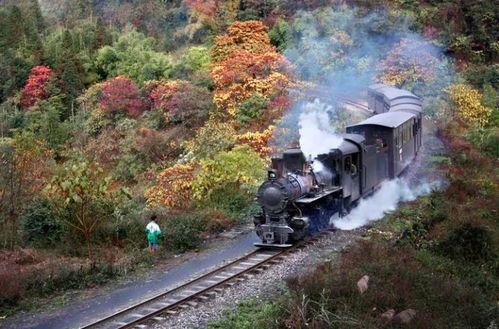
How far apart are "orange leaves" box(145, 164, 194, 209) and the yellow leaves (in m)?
14.1

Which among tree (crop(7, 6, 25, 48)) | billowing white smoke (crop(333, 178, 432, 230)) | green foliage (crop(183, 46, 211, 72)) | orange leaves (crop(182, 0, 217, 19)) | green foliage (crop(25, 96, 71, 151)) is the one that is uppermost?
orange leaves (crop(182, 0, 217, 19))

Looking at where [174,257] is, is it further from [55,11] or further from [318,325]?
[55,11]

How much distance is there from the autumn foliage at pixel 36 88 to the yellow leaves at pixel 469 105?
2378 centimetres

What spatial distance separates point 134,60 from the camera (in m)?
38.0

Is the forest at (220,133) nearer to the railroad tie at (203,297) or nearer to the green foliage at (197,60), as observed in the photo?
the green foliage at (197,60)

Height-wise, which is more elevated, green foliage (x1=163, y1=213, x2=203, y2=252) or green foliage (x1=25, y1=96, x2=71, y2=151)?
green foliage (x1=25, y1=96, x2=71, y2=151)

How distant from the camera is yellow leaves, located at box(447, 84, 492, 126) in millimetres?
27059

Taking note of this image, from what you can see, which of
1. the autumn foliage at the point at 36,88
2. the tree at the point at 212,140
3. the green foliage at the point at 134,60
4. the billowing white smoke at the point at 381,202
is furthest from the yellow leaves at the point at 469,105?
the autumn foliage at the point at 36,88

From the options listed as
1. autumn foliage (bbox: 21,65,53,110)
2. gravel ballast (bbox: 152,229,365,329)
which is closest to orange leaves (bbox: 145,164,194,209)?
gravel ballast (bbox: 152,229,365,329)

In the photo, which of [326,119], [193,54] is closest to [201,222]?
[326,119]

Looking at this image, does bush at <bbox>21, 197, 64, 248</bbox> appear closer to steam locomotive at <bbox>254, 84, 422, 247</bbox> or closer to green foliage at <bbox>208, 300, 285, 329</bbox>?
steam locomotive at <bbox>254, 84, 422, 247</bbox>

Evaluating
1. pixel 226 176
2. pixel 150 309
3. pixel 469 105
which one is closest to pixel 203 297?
pixel 150 309

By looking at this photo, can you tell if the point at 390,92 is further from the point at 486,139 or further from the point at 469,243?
the point at 469,243

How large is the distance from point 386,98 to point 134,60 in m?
18.9
